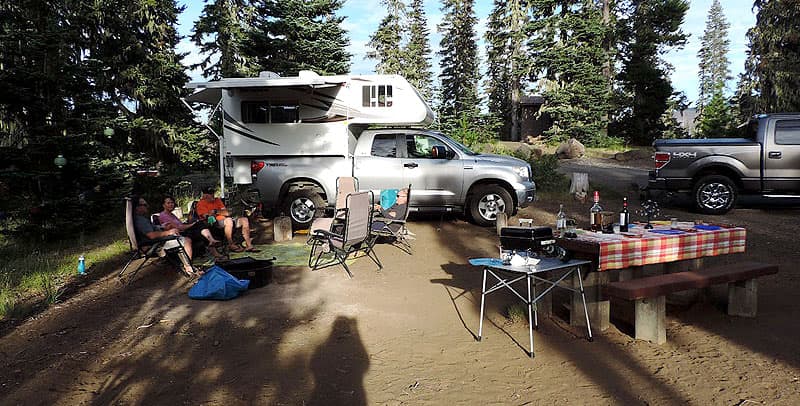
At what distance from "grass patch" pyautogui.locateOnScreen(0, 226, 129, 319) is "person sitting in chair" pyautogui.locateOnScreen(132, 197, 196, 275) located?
104 centimetres

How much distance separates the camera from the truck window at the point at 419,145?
9.66 m

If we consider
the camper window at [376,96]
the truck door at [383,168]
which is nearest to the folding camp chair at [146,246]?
the truck door at [383,168]

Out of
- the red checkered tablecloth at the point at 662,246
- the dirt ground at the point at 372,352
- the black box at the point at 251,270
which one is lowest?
the dirt ground at the point at 372,352

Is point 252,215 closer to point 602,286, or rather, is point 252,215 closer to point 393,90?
point 393,90

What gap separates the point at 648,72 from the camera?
24156 millimetres

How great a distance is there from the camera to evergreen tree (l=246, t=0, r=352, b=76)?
63.7 ft

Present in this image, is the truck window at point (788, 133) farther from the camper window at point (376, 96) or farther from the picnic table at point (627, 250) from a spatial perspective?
the camper window at point (376, 96)

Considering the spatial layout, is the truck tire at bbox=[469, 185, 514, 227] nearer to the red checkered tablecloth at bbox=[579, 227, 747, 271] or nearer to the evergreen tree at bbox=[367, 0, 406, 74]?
the red checkered tablecloth at bbox=[579, 227, 747, 271]

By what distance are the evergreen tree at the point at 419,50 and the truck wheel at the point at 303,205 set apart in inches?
1009

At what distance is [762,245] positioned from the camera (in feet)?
25.5

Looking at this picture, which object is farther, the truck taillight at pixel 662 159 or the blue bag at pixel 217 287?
the truck taillight at pixel 662 159

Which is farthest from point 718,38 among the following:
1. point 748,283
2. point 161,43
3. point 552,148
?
point 748,283

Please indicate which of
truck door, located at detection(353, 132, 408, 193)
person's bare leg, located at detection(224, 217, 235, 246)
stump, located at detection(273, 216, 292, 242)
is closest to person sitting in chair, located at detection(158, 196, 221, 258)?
person's bare leg, located at detection(224, 217, 235, 246)

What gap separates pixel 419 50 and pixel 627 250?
1299 inches
